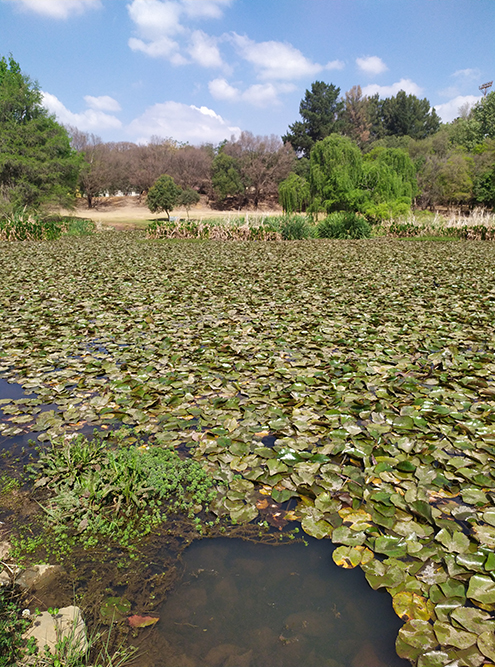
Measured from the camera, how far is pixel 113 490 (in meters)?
2.44

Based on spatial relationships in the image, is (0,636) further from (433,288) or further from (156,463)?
(433,288)

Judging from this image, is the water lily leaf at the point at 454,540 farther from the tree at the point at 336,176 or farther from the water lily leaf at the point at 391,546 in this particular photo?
the tree at the point at 336,176

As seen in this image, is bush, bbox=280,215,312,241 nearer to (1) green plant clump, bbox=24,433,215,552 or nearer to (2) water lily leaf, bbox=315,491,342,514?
(1) green plant clump, bbox=24,433,215,552

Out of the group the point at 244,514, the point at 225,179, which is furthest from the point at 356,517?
the point at 225,179

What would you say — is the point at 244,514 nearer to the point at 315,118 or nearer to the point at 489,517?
the point at 489,517

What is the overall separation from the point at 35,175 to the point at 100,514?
34347 mm

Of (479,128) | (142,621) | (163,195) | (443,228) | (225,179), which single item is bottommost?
(443,228)

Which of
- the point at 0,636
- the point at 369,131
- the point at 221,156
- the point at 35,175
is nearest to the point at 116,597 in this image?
the point at 0,636

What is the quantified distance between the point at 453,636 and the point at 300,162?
58088 mm

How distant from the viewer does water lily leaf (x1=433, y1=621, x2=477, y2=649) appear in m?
1.60

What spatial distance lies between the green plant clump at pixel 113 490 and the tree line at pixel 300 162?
2609cm

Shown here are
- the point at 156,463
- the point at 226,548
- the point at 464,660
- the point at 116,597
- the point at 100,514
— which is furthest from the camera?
the point at 156,463

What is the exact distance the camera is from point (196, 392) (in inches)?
150

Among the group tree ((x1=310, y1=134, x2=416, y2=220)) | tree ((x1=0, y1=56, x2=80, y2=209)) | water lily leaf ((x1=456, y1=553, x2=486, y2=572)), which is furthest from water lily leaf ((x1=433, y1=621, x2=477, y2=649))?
tree ((x1=0, y1=56, x2=80, y2=209))
